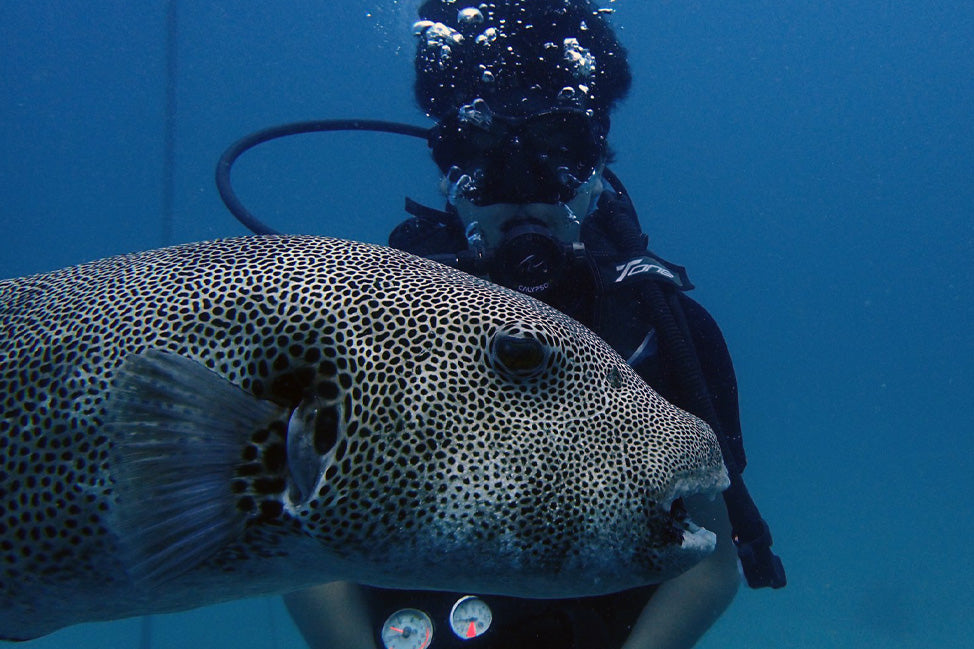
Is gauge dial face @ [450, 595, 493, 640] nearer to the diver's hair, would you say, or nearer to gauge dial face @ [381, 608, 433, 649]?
gauge dial face @ [381, 608, 433, 649]

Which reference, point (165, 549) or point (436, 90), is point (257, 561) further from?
point (436, 90)

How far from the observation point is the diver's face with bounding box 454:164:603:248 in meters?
3.50

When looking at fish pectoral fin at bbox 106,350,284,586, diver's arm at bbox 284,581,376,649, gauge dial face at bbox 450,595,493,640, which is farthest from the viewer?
diver's arm at bbox 284,581,376,649

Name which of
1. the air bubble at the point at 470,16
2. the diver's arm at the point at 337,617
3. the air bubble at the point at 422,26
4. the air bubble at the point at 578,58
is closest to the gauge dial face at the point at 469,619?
the diver's arm at the point at 337,617

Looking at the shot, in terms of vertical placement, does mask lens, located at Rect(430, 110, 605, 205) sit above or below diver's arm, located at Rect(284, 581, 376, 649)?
above

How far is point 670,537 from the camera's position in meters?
1.30

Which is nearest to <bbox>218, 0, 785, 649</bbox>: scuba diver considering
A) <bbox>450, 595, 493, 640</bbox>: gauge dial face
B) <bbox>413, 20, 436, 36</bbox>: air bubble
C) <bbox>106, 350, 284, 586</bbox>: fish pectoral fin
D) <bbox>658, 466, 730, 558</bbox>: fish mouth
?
<bbox>450, 595, 493, 640</bbox>: gauge dial face

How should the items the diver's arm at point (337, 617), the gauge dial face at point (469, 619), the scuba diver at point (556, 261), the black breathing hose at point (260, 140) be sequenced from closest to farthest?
the gauge dial face at point (469, 619) → the scuba diver at point (556, 261) → the diver's arm at point (337, 617) → the black breathing hose at point (260, 140)

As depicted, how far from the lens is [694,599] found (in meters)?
2.99

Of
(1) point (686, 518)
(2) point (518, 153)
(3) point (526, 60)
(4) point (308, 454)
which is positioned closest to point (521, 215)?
(2) point (518, 153)

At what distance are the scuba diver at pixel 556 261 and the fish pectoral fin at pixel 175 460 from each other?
1.63 m

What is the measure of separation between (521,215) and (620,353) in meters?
0.97

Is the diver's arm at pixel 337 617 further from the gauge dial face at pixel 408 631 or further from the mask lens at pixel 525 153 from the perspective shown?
the mask lens at pixel 525 153

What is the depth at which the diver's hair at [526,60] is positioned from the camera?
3.98 meters
